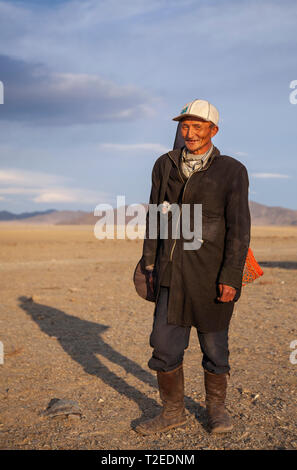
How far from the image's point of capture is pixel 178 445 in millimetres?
3436

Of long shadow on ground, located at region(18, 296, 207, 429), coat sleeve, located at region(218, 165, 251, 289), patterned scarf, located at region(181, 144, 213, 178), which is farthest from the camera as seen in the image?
long shadow on ground, located at region(18, 296, 207, 429)

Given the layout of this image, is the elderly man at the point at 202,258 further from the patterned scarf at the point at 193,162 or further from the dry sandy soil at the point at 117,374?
the dry sandy soil at the point at 117,374

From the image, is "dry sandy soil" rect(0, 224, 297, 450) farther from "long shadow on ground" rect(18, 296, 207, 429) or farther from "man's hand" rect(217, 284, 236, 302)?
"man's hand" rect(217, 284, 236, 302)

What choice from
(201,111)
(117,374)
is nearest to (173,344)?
(201,111)

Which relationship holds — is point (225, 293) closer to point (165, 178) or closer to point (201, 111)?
point (165, 178)

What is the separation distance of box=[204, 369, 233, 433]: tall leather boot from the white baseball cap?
1809 mm

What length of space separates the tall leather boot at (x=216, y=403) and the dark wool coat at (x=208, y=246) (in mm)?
409

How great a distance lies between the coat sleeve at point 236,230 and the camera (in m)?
3.37

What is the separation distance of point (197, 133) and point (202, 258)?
860mm

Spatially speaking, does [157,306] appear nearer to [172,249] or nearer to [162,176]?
[172,249]

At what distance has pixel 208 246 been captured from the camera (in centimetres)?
346

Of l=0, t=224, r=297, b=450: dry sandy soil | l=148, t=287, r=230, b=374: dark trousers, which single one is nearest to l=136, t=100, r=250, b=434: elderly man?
l=148, t=287, r=230, b=374: dark trousers

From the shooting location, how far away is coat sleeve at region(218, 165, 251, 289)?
3371 mm
